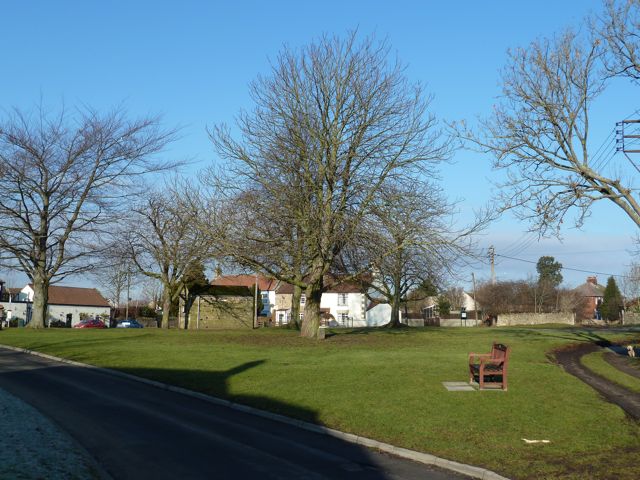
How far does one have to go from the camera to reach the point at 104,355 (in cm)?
2375

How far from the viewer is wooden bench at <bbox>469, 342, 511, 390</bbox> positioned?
15675mm

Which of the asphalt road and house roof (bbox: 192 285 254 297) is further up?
house roof (bbox: 192 285 254 297)

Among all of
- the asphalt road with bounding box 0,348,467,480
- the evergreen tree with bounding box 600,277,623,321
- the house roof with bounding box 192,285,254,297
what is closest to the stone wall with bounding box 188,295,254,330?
the house roof with bounding box 192,285,254,297

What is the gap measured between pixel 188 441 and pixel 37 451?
2.74m

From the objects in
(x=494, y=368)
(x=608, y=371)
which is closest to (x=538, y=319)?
(x=608, y=371)

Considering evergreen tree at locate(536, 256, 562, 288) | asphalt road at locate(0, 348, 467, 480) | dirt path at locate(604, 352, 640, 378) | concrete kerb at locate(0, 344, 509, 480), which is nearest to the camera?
asphalt road at locate(0, 348, 467, 480)

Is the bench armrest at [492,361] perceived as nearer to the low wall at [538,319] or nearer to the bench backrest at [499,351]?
the bench backrest at [499,351]

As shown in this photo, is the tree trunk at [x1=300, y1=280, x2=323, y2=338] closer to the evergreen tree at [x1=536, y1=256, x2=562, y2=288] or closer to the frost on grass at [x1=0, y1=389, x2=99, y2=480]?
the frost on grass at [x1=0, y1=389, x2=99, y2=480]

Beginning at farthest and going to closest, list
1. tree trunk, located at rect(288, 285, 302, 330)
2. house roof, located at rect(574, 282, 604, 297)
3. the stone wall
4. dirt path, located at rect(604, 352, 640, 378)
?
house roof, located at rect(574, 282, 604, 297)
the stone wall
tree trunk, located at rect(288, 285, 302, 330)
dirt path, located at rect(604, 352, 640, 378)

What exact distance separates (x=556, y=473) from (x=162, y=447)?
6.08 m

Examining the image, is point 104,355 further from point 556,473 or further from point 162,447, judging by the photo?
point 556,473

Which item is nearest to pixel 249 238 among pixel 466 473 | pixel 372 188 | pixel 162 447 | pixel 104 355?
pixel 372 188

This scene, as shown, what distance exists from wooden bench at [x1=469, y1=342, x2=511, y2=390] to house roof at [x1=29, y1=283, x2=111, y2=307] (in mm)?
81385

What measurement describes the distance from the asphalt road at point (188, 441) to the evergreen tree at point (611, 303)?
81.2m
